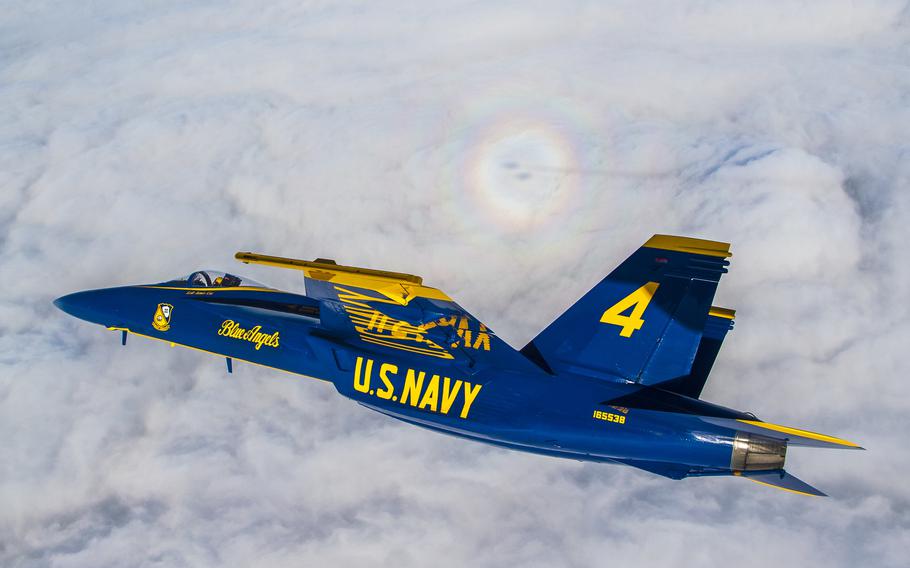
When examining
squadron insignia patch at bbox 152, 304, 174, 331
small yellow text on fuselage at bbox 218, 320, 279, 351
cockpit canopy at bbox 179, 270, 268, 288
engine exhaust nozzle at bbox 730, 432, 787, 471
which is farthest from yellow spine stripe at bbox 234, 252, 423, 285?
engine exhaust nozzle at bbox 730, 432, 787, 471

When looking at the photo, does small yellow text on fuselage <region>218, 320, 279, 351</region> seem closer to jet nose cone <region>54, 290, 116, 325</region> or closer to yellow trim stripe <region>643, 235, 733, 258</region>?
jet nose cone <region>54, 290, 116, 325</region>

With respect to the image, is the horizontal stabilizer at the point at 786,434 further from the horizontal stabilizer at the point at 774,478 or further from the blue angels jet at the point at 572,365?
the horizontal stabilizer at the point at 774,478

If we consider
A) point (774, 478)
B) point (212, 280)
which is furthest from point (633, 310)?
point (212, 280)

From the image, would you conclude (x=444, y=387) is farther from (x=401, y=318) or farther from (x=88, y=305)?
(x=88, y=305)

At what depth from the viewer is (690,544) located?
32156mm

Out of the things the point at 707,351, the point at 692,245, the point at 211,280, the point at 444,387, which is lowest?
the point at 444,387

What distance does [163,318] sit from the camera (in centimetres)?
1862

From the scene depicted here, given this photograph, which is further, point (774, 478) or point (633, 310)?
point (633, 310)

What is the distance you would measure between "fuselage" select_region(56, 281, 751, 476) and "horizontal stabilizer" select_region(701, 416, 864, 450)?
17cm

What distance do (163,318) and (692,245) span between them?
14728 mm

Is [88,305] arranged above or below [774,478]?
above

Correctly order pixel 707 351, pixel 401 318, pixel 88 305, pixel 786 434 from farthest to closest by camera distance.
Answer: pixel 88 305 < pixel 707 351 < pixel 401 318 < pixel 786 434

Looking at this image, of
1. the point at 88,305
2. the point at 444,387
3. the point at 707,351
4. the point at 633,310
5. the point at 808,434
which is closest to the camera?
the point at 808,434

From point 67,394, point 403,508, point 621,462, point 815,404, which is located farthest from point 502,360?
point 67,394
